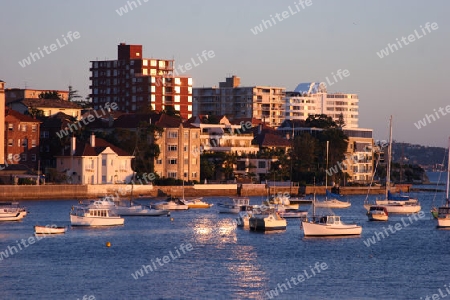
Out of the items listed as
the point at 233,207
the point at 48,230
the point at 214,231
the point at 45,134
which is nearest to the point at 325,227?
the point at 214,231

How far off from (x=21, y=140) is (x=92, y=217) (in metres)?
48.6

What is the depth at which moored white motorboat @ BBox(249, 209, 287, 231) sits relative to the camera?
74375 mm

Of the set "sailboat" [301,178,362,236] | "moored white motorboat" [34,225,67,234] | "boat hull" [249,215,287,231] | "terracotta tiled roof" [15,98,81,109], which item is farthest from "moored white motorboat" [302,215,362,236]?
"terracotta tiled roof" [15,98,81,109]

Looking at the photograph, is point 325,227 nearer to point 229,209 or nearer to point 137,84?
point 229,209

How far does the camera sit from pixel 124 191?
11450cm

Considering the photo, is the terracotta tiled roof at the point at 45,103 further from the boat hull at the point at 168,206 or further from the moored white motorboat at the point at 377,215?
the moored white motorboat at the point at 377,215

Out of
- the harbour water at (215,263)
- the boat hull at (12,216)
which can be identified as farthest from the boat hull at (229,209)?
the boat hull at (12,216)

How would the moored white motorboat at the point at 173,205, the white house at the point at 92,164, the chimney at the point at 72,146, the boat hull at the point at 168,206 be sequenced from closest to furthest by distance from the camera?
the boat hull at the point at 168,206, the moored white motorboat at the point at 173,205, the white house at the point at 92,164, the chimney at the point at 72,146

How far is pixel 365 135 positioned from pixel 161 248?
119 meters

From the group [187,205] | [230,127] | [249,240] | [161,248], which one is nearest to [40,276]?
[161,248]

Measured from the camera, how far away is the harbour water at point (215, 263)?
152 ft

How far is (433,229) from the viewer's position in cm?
8288

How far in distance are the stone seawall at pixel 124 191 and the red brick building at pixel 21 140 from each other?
43.4ft

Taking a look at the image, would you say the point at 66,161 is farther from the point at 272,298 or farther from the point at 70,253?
the point at 272,298
